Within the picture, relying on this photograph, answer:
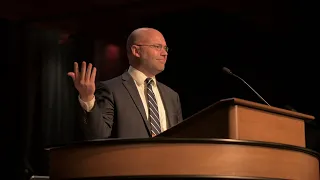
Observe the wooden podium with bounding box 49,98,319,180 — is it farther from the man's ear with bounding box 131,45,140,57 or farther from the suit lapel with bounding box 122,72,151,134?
the man's ear with bounding box 131,45,140,57

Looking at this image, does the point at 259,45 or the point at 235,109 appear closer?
the point at 235,109

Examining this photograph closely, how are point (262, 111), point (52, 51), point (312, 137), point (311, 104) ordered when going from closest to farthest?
point (262, 111), point (312, 137), point (311, 104), point (52, 51)

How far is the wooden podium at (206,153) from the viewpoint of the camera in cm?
176

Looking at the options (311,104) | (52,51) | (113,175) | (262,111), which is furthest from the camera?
(52,51)

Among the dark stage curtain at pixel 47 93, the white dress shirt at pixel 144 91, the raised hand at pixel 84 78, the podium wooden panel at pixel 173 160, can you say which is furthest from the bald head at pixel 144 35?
the dark stage curtain at pixel 47 93

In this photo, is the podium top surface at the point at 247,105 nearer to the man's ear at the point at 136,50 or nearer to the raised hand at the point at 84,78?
the raised hand at the point at 84,78

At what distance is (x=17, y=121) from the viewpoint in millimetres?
4465

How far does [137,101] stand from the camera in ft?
8.65

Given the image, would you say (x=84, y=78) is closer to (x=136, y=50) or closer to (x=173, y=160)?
(x=173, y=160)

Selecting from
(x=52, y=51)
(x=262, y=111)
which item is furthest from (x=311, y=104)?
(x=262, y=111)

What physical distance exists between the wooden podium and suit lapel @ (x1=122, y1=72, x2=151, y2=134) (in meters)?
0.60

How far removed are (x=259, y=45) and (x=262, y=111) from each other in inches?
98.1

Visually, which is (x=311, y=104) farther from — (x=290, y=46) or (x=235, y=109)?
(x=235, y=109)

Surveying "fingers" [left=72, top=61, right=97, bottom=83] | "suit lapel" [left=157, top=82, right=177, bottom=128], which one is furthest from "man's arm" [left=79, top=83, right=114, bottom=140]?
→ "suit lapel" [left=157, top=82, right=177, bottom=128]
